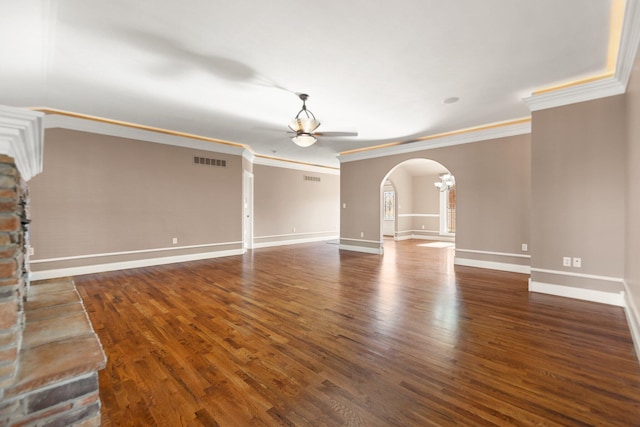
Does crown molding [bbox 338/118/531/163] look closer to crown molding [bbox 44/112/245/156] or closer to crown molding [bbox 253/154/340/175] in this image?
crown molding [bbox 253/154/340/175]

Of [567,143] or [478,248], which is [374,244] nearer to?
[478,248]

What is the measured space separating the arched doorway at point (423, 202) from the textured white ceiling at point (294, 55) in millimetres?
5630

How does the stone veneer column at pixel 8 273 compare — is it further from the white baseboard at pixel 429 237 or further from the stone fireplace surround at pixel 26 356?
the white baseboard at pixel 429 237

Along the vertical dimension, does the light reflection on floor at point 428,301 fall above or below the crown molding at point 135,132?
below

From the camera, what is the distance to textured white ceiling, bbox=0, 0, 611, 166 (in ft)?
7.77

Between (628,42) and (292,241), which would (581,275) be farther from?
(292,241)

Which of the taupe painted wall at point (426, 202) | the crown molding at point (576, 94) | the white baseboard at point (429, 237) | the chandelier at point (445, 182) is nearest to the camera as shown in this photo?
the crown molding at point (576, 94)

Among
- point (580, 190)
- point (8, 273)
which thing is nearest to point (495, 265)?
point (580, 190)

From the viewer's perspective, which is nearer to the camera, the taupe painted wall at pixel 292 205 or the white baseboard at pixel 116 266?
the white baseboard at pixel 116 266

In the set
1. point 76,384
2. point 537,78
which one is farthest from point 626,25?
point 76,384

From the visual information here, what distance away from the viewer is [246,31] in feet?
8.64

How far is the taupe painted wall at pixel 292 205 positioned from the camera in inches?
345

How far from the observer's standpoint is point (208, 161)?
22.4ft

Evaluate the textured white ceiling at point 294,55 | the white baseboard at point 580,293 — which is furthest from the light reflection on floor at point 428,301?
the textured white ceiling at point 294,55
